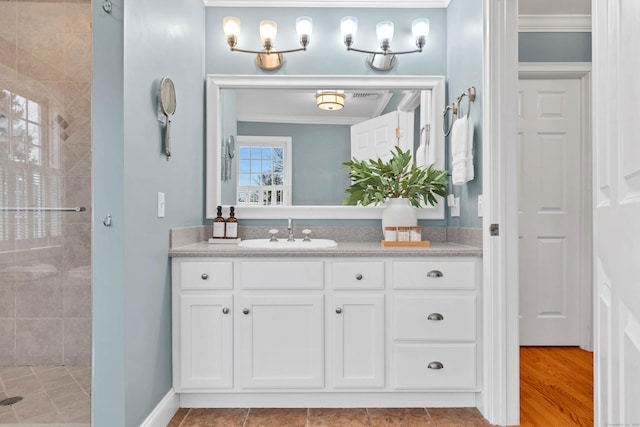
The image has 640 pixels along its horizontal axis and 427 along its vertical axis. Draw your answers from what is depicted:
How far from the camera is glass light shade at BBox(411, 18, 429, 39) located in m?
2.59

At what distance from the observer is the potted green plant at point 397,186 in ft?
7.96

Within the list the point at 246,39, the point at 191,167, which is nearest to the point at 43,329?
the point at 191,167

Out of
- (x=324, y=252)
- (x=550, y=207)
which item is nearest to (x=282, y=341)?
(x=324, y=252)

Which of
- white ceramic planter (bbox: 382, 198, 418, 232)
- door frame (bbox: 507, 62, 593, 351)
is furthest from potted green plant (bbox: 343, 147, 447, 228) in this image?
door frame (bbox: 507, 62, 593, 351)

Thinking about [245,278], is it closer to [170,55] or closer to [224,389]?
[224,389]

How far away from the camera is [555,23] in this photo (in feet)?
9.97

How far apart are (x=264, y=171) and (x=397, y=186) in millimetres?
842

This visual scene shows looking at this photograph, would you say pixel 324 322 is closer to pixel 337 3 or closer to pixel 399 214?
pixel 399 214

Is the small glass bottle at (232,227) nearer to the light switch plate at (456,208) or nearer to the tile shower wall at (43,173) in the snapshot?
the tile shower wall at (43,173)

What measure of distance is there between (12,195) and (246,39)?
163cm

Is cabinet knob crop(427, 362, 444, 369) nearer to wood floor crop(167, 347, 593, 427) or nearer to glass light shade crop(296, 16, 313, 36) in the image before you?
wood floor crop(167, 347, 593, 427)

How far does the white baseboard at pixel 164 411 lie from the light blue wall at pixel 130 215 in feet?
0.10

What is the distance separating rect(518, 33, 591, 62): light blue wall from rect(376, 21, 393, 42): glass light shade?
1144mm

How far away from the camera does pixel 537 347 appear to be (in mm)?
3111
